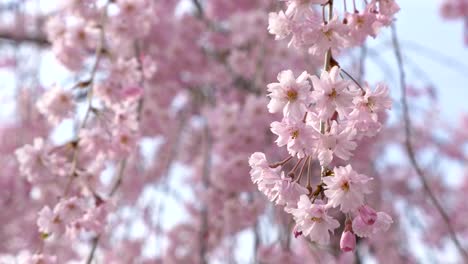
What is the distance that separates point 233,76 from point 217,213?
1100mm

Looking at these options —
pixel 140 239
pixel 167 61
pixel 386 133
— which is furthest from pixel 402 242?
pixel 167 61

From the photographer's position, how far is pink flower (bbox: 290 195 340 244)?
857 mm

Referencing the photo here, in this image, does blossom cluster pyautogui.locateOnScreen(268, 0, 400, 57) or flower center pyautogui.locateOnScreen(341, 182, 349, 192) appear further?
blossom cluster pyautogui.locateOnScreen(268, 0, 400, 57)

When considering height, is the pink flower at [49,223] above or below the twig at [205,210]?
above

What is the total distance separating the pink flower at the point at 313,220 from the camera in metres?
0.86

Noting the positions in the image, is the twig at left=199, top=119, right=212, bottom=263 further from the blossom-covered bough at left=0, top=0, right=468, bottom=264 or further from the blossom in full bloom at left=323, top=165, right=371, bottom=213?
the blossom in full bloom at left=323, top=165, right=371, bottom=213

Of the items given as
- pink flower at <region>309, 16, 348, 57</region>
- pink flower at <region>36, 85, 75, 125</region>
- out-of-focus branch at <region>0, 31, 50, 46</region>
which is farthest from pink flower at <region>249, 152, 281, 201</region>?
out-of-focus branch at <region>0, 31, 50, 46</region>

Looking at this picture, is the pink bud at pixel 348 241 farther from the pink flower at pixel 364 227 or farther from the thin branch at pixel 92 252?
the thin branch at pixel 92 252

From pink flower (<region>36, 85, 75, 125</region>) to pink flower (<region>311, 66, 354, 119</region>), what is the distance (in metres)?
1.12

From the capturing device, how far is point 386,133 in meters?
4.11

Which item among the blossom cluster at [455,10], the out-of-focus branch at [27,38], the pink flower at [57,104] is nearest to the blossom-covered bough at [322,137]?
the pink flower at [57,104]

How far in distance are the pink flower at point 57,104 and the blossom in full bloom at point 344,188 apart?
1.17m

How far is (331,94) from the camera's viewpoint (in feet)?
2.87

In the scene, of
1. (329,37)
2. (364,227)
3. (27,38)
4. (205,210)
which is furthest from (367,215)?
(27,38)
